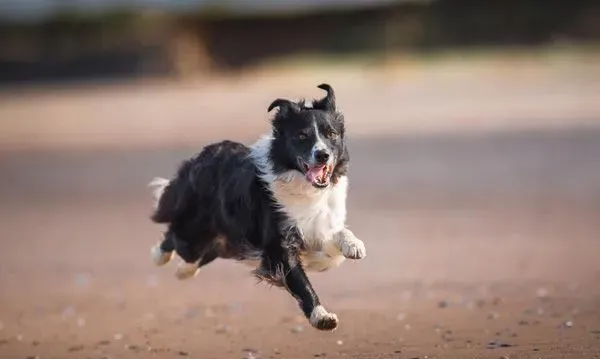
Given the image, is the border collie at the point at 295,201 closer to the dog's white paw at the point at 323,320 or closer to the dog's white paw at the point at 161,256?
the dog's white paw at the point at 323,320

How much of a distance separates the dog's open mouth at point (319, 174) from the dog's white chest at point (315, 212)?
156 millimetres

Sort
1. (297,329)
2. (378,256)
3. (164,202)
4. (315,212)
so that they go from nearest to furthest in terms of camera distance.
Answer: (315,212) < (297,329) < (164,202) < (378,256)

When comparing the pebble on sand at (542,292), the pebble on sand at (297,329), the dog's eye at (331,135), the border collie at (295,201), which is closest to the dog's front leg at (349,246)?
the border collie at (295,201)

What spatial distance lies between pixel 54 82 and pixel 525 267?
3349cm

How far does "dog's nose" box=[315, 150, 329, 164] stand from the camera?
9.44 metres

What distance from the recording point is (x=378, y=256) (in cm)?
1653

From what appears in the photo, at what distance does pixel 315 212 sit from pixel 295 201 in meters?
0.16

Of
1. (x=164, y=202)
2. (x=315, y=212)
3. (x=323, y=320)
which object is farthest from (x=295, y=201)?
(x=164, y=202)

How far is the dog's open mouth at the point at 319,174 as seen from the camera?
9555mm

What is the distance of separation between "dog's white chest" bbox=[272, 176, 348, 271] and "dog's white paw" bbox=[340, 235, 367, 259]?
12 cm

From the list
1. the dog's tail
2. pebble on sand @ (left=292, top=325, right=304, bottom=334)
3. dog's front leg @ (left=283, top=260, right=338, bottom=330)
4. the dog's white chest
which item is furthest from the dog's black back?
pebble on sand @ (left=292, top=325, right=304, bottom=334)

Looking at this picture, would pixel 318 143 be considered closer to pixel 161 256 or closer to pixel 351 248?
pixel 351 248

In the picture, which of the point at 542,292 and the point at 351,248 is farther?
the point at 542,292

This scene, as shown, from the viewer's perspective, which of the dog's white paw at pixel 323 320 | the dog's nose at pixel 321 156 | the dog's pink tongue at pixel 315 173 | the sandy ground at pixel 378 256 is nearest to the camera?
the dog's white paw at pixel 323 320
